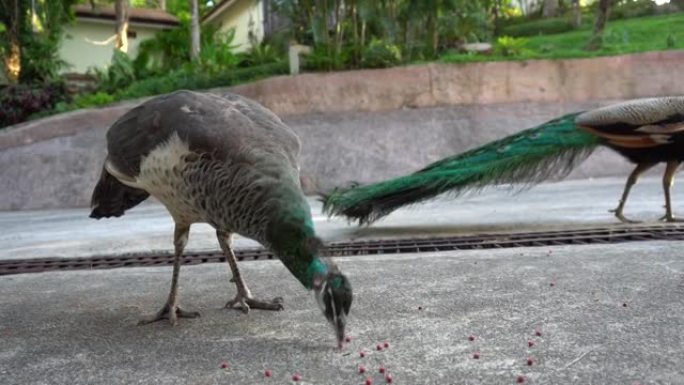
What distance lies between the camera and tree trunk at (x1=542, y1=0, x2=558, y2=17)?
25.2m

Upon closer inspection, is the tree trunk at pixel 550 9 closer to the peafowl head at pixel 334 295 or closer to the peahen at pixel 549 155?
the peahen at pixel 549 155

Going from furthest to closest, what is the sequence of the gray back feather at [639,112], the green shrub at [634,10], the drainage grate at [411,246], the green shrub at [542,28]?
the green shrub at [634,10]
the green shrub at [542,28]
the gray back feather at [639,112]
the drainage grate at [411,246]

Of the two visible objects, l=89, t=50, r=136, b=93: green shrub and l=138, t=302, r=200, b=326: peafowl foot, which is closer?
l=138, t=302, r=200, b=326: peafowl foot

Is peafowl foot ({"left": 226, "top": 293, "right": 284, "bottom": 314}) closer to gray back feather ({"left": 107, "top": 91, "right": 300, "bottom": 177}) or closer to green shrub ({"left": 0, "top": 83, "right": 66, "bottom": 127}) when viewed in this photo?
gray back feather ({"left": 107, "top": 91, "right": 300, "bottom": 177})

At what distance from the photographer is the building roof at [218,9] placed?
2738 centimetres

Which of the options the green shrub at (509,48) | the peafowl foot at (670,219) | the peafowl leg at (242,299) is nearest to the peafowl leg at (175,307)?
the peafowl leg at (242,299)

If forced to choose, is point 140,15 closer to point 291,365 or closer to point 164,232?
point 164,232

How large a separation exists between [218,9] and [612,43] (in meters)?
17.6

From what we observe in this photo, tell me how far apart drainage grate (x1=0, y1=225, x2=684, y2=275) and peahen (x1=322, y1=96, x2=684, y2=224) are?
26.7 inches

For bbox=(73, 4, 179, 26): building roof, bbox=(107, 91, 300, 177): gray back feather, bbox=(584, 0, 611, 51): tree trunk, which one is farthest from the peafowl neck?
bbox=(73, 4, 179, 26): building roof

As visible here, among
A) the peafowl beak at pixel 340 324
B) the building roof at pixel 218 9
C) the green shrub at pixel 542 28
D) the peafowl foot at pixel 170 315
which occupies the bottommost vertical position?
the peafowl foot at pixel 170 315

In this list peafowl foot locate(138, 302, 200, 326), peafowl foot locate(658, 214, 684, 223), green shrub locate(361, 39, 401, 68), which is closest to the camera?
peafowl foot locate(138, 302, 200, 326)

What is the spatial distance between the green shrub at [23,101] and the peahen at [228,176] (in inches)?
549

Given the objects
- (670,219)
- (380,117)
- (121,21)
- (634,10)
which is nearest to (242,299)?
(670,219)
